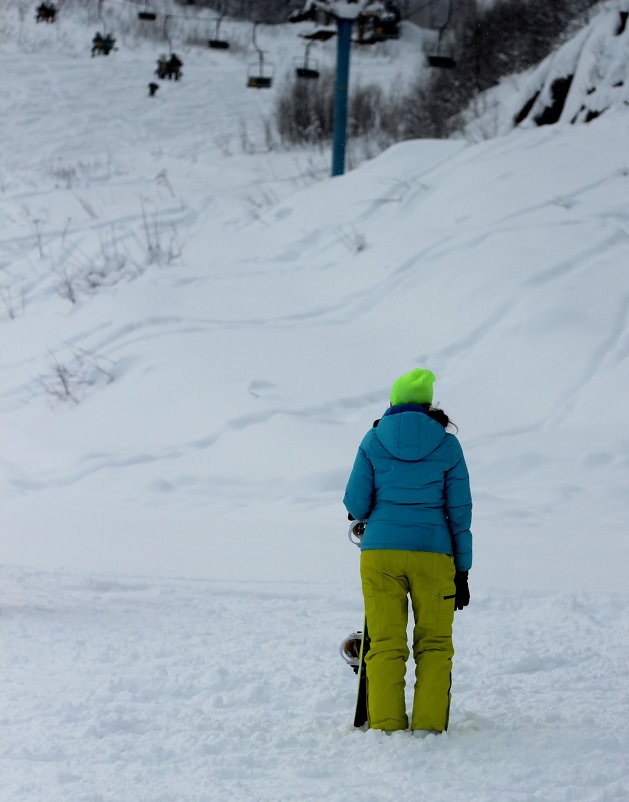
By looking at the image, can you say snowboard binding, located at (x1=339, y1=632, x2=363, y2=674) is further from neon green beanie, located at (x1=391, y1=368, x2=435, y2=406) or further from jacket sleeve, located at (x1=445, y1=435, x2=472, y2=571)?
neon green beanie, located at (x1=391, y1=368, x2=435, y2=406)

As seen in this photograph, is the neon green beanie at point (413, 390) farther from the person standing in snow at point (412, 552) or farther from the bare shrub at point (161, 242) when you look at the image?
the bare shrub at point (161, 242)

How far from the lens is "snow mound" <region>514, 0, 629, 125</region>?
14055mm

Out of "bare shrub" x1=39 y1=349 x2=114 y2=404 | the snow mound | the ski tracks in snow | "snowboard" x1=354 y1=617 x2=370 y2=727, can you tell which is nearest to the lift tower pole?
the snow mound

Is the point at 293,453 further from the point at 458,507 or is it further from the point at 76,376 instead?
the point at 458,507

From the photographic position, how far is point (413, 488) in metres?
3.40

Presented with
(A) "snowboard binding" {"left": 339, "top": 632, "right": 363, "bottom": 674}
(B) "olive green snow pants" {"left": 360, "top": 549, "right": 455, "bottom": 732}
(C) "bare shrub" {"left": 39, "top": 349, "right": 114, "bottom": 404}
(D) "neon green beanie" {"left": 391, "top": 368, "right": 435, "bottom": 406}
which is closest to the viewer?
(B) "olive green snow pants" {"left": 360, "top": 549, "right": 455, "bottom": 732}

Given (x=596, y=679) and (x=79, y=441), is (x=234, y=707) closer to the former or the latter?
(x=596, y=679)

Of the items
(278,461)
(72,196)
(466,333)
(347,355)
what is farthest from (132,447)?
(72,196)

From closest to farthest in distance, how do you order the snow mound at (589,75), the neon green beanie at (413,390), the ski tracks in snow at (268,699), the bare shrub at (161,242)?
the ski tracks in snow at (268,699) < the neon green beanie at (413,390) < the bare shrub at (161,242) < the snow mound at (589,75)

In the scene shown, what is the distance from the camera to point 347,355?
1020 cm

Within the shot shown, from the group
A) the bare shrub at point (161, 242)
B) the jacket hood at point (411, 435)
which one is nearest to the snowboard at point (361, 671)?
the jacket hood at point (411, 435)

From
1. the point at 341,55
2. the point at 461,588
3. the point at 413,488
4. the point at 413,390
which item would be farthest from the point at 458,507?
the point at 341,55

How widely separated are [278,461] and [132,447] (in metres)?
1.57

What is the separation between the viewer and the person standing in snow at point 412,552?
336 centimetres
